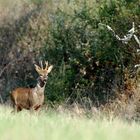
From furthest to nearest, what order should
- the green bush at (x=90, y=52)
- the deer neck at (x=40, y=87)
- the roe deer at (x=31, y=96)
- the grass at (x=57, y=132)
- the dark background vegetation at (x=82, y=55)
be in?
the dark background vegetation at (x=82, y=55)
the green bush at (x=90, y=52)
the deer neck at (x=40, y=87)
the roe deer at (x=31, y=96)
the grass at (x=57, y=132)

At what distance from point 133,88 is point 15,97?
4398 millimetres

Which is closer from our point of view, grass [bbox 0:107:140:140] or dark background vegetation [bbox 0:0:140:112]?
grass [bbox 0:107:140:140]

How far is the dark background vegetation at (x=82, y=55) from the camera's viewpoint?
20406mm

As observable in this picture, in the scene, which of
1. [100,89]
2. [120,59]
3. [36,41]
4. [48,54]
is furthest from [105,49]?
[36,41]

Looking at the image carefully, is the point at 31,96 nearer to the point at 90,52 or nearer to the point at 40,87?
the point at 40,87

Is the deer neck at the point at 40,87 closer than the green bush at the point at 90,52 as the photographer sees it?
Yes

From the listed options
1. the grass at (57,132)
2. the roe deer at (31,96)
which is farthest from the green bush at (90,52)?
the grass at (57,132)

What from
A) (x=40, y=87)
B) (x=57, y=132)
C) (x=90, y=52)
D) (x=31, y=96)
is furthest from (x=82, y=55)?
(x=57, y=132)

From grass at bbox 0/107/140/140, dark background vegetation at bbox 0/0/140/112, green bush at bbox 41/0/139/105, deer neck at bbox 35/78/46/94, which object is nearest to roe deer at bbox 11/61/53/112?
deer neck at bbox 35/78/46/94

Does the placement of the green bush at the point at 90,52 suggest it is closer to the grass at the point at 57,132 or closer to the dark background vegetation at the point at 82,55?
the dark background vegetation at the point at 82,55

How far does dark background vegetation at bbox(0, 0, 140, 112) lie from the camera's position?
20.4 meters

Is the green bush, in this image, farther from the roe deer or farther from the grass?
the grass

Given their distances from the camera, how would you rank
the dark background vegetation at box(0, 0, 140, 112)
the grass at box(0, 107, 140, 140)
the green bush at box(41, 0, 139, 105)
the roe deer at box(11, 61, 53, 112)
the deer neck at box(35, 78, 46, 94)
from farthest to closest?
the dark background vegetation at box(0, 0, 140, 112), the green bush at box(41, 0, 139, 105), the deer neck at box(35, 78, 46, 94), the roe deer at box(11, 61, 53, 112), the grass at box(0, 107, 140, 140)

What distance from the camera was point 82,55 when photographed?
22328 millimetres
